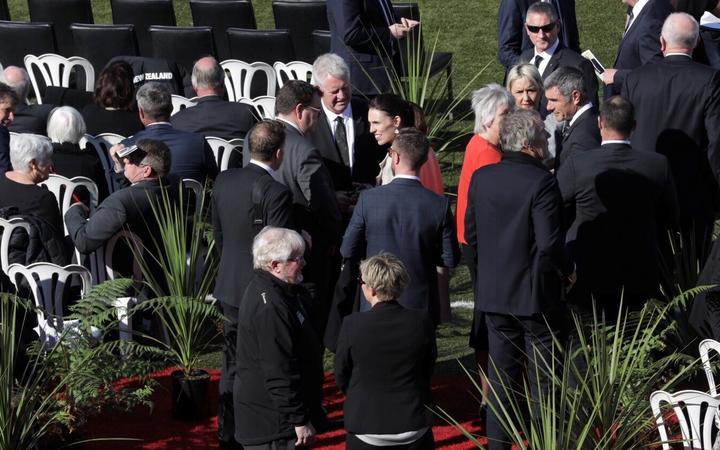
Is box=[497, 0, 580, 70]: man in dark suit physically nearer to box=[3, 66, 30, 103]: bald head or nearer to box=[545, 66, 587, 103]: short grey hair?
box=[545, 66, 587, 103]: short grey hair

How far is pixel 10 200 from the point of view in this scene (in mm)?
8117

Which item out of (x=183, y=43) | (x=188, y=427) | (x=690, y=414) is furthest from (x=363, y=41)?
(x=690, y=414)

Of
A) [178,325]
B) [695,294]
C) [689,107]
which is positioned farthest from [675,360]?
[178,325]

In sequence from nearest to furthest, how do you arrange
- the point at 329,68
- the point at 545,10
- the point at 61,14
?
the point at 329,68 → the point at 545,10 → the point at 61,14

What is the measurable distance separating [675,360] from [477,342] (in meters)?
1.03

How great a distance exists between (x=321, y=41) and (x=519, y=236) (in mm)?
6087

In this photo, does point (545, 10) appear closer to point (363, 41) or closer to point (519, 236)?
point (363, 41)

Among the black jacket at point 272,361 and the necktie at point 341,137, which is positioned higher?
the necktie at point 341,137

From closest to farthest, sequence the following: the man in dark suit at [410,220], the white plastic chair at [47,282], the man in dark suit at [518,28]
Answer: the man in dark suit at [410,220]
the white plastic chair at [47,282]
the man in dark suit at [518,28]

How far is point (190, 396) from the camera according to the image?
790cm

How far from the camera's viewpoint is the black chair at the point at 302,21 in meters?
13.6

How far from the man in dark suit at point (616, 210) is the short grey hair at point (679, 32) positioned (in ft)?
4.21

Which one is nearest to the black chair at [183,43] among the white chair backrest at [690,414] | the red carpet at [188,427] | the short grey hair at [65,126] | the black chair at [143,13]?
the black chair at [143,13]

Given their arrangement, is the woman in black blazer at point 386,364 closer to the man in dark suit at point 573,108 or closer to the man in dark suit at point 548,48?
the man in dark suit at point 573,108
